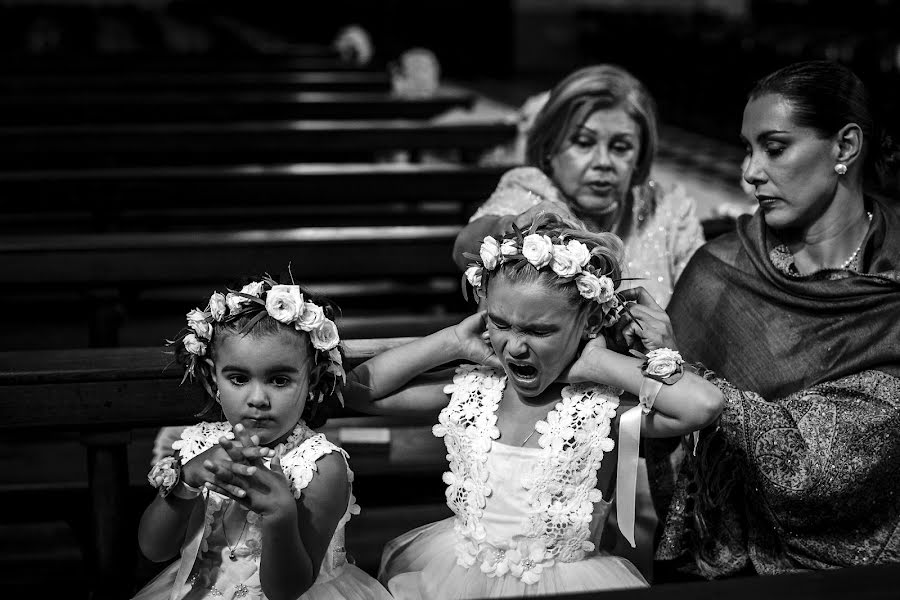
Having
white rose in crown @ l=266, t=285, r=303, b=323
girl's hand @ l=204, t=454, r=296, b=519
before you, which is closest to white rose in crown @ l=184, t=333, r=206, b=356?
white rose in crown @ l=266, t=285, r=303, b=323

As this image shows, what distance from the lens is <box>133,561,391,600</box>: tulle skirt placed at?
2.04m

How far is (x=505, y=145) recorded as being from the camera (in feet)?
19.8

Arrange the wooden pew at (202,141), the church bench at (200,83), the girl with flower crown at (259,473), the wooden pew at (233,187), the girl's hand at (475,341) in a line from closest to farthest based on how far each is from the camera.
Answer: the girl with flower crown at (259,473) < the girl's hand at (475,341) < the wooden pew at (233,187) < the wooden pew at (202,141) < the church bench at (200,83)

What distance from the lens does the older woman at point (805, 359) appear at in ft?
7.12

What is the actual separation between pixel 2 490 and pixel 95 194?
2234mm

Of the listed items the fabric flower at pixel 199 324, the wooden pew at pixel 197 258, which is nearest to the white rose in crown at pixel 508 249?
the fabric flower at pixel 199 324

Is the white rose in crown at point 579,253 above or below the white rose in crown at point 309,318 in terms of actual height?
above

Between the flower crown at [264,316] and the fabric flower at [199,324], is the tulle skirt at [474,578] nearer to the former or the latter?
the flower crown at [264,316]

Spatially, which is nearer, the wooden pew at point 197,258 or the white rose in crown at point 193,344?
the white rose in crown at point 193,344

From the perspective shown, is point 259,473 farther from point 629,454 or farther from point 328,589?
point 629,454

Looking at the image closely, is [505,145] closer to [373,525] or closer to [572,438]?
[373,525]

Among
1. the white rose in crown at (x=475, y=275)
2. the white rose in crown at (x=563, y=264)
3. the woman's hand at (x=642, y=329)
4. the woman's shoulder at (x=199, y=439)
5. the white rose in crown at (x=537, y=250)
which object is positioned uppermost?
the white rose in crown at (x=537, y=250)

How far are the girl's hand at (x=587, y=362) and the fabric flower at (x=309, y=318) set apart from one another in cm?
49

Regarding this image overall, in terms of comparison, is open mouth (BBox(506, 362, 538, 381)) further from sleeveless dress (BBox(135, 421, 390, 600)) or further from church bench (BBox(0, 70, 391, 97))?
church bench (BBox(0, 70, 391, 97))
